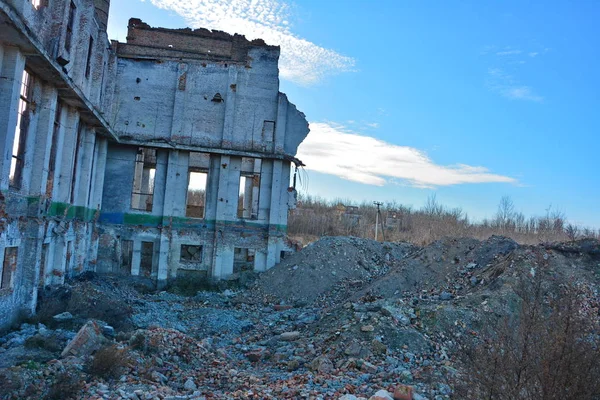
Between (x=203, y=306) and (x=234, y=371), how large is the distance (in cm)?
720

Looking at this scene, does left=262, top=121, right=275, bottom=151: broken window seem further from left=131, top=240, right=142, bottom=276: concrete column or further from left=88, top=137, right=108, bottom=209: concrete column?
left=131, top=240, right=142, bottom=276: concrete column

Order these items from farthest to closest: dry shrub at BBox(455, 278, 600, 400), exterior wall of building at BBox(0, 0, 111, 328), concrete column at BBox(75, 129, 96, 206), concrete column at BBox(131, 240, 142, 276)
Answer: concrete column at BBox(131, 240, 142, 276)
concrete column at BBox(75, 129, 96, 206)
exterior wall of building at BBox(0, 0, 111, 328)
dry shrub at BBox(455, 278, 600, 400)

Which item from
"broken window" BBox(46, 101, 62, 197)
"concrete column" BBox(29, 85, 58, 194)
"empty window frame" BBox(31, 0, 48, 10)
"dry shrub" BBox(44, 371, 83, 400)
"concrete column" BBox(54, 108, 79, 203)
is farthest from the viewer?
"concrete column" BBox(54, 108, 79, 203)

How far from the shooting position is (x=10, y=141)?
8875 millimetres

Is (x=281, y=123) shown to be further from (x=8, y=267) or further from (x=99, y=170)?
(x=8, y=267)

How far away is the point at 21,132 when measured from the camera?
33.2 feet

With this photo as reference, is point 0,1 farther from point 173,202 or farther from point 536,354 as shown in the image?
point 173,202

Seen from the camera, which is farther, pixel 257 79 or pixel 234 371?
pixel 257 79

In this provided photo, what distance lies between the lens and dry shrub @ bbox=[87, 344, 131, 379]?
279 inches

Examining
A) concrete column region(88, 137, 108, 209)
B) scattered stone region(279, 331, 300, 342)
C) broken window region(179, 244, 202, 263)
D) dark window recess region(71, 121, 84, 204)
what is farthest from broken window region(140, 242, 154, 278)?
scattered stone region(279, 331, 300, 342)

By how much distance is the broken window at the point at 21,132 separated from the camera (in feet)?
32.4

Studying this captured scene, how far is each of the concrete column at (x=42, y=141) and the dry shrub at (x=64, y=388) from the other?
214 inches

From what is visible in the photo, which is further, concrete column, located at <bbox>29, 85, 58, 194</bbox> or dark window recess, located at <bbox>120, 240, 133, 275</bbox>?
dark window recess, located at <bbox>120, 240, 133, 275</bbox>

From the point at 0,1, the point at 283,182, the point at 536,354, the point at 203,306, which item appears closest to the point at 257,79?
the point at 283,182
